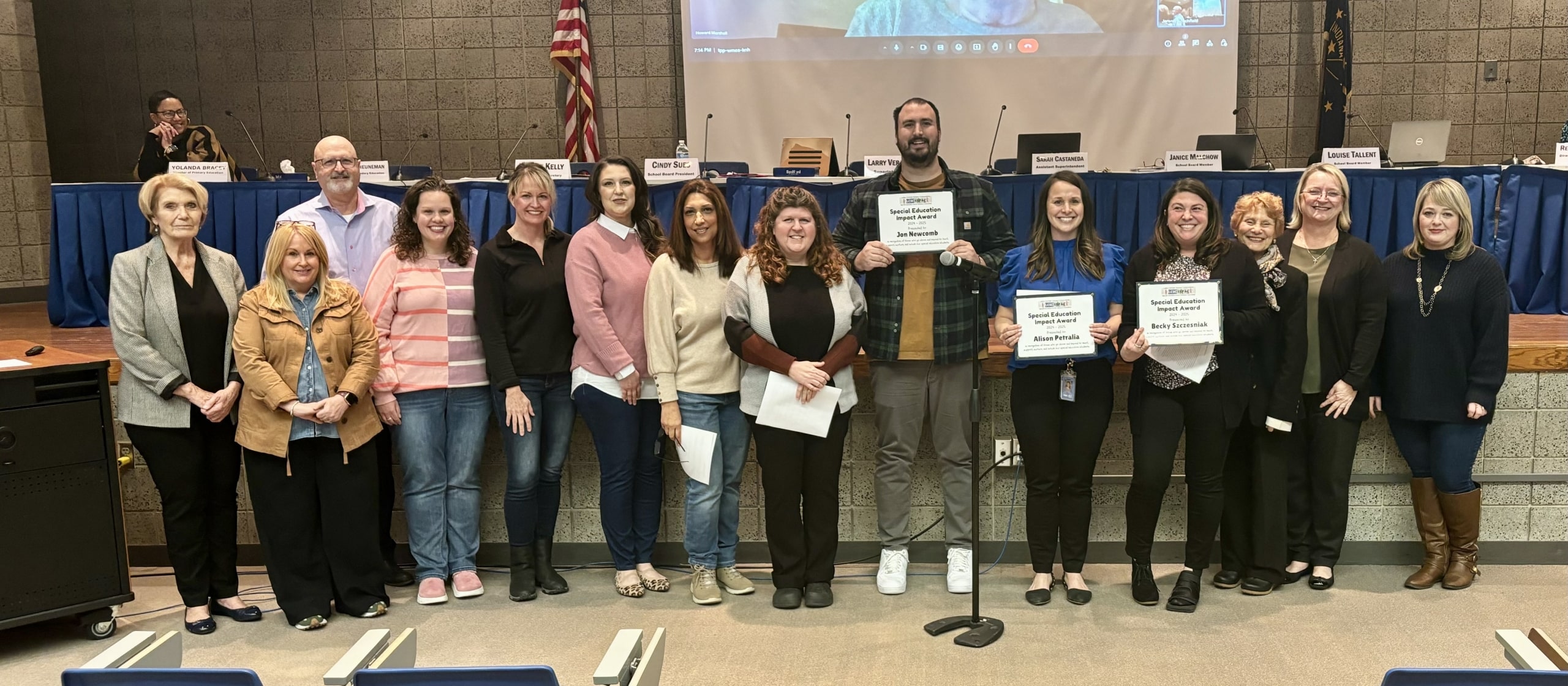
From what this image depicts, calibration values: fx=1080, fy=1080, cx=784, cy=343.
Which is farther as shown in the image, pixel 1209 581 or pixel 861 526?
pixel 861 526

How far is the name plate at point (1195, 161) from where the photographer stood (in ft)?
19.4

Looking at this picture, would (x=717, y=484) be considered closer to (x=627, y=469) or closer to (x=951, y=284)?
(x=627, y=469)

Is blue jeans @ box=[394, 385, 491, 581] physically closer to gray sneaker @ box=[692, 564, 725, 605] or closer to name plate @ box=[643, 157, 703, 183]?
gray sneaker @ box=[692, 564, 725, 605]

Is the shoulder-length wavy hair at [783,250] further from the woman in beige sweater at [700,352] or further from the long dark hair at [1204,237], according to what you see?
the long dark hair at [1204,237]

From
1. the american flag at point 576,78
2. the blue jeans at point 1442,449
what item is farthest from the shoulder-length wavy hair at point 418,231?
the american flag at point 576,78

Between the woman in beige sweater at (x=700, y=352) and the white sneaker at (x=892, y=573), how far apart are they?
1.49 ft

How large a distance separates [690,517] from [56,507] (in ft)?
6.44

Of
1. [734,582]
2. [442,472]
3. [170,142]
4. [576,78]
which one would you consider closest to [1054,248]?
[734,582]

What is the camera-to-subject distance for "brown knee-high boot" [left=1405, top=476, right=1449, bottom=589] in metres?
3.69

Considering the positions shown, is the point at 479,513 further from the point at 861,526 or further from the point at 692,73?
the point at 692,73

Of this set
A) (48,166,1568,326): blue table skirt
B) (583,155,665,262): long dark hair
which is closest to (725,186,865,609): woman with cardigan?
(583,155,665,262): long dark hair

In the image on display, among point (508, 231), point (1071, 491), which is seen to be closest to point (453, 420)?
point (508, 231)

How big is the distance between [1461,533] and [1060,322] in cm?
167

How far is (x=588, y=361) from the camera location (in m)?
3.57
